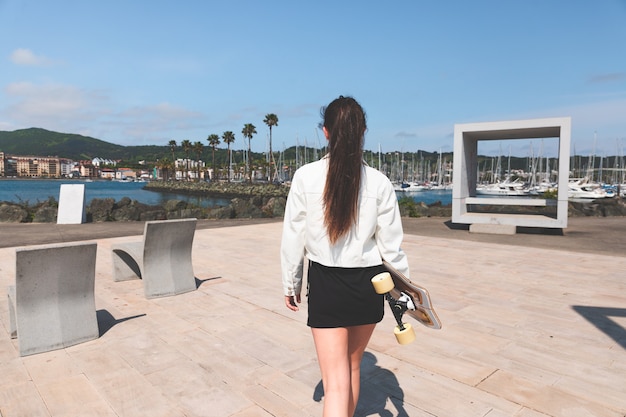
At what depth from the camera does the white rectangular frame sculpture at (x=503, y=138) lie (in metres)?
13.2

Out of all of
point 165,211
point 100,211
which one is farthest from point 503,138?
point 100,211

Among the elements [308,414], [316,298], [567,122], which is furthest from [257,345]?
[567,122]

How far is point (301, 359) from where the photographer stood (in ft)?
13.5

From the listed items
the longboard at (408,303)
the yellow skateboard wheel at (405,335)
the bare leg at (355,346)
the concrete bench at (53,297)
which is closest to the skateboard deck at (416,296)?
the longboard at (408,303)

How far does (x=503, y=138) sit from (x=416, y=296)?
607 inches

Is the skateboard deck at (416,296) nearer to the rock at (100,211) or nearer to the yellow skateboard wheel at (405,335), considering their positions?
the yellow skateboard wheel at (405,335)

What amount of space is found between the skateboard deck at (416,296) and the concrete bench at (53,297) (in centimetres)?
351

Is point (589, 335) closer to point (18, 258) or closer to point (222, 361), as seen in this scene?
point (222, 361)

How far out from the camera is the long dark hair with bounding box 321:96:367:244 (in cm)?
213

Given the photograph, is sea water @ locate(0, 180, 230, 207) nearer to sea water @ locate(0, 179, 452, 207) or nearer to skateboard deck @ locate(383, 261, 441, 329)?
sea water @ locate(0, 179, 452, 207)

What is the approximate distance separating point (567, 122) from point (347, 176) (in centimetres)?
1363

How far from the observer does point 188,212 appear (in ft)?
63.6

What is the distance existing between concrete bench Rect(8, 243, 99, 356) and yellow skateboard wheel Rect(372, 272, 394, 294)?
3540mm

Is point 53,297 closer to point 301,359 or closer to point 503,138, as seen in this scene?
point 301,359
